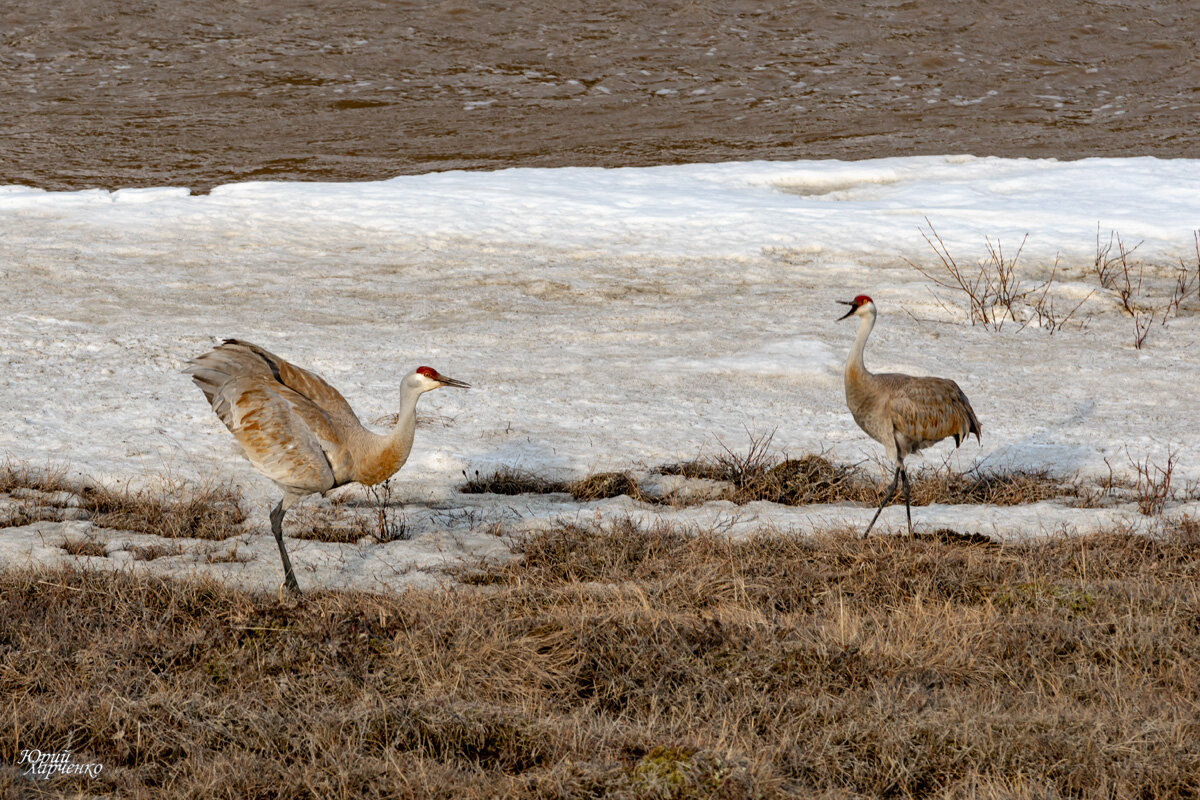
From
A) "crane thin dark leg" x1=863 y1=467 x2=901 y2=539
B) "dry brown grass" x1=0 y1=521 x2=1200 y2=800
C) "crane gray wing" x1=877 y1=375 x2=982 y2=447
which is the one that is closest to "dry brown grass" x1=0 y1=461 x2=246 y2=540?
"dry brown grass" x1=0 y1=521 x2=1200 y2=800

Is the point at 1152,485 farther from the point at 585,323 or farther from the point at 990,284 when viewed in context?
the point at 585,323

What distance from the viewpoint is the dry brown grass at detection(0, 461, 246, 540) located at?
→ 6906 mm

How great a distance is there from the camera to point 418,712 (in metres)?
4.62

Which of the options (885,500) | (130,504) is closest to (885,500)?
(885,500)

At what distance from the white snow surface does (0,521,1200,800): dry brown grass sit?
730 mm

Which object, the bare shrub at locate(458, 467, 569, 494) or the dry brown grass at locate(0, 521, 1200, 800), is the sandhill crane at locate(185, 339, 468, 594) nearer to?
the dry brown grass at locate(0, 521, 1200, 800)

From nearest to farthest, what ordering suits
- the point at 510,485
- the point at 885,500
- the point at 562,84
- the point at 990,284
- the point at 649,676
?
the point at 649,676, the point at 885,500, the point at 510,485, the point at 990,284, the point at 562,84

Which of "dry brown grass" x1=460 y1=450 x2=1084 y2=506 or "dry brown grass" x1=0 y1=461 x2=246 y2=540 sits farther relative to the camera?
"dry brown grass" x1=460 y1=450 x2=1084 y2=506

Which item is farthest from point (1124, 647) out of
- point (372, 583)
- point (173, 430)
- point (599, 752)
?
Result: point (173, 430)

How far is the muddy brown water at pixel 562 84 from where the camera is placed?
2422cm

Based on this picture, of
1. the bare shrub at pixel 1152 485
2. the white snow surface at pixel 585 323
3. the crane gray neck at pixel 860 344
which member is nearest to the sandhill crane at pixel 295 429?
the white snow surface at pixel 585 323

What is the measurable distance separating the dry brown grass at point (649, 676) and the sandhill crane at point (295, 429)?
0.68 meters

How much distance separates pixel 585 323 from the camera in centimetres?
1156

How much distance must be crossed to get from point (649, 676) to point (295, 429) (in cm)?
232
